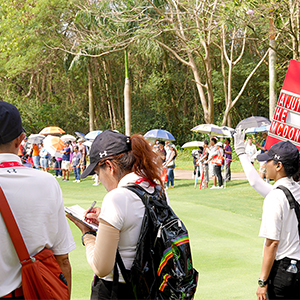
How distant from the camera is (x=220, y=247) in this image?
7.08 metres

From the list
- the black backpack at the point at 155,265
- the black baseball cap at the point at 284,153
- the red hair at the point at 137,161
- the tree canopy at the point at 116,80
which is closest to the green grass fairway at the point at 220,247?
the black baseball cap at the point at 284,153

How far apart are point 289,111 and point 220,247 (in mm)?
2942

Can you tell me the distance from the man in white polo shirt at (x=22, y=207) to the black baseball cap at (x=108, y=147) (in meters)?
0.30

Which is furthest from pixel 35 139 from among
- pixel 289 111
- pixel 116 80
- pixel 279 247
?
pixel 279 247

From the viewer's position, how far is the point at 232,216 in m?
10.3

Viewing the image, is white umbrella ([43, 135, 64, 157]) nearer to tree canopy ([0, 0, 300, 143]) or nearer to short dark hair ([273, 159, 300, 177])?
tree canopy ([0, 0, 300, 143])

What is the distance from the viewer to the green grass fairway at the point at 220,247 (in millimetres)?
5070

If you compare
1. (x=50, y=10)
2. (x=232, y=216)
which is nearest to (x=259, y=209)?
(x=232, y=216)

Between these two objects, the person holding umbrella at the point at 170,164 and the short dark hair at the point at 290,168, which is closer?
the short dark hair at the point at 290,168

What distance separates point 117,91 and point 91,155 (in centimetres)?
3917

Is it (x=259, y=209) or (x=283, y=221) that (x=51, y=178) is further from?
(x=259, y=209)

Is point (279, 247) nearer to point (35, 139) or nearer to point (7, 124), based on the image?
point (7, 124)

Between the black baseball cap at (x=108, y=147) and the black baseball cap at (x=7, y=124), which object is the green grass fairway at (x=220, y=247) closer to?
the black baseball cap at (x=108, y=147)

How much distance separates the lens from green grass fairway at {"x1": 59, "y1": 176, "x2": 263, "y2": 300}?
5.07 m
